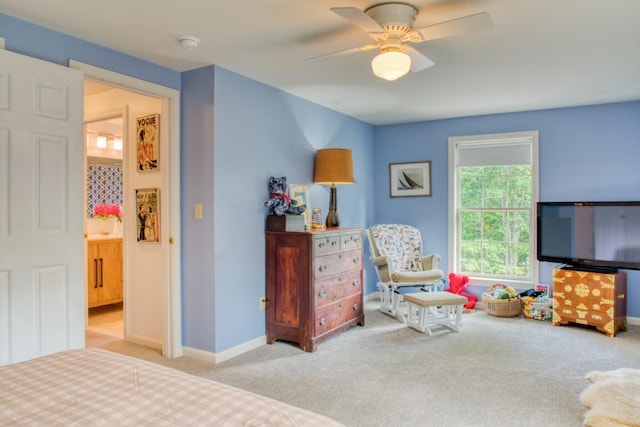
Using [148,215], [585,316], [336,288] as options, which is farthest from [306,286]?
[585,316]

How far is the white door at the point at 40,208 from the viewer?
2.25m

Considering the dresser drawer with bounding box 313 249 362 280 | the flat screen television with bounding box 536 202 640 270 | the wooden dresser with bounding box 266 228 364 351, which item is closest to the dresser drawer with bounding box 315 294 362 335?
the wooden dresser with bounding box 266 228 364 351

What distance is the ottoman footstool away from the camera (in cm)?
398

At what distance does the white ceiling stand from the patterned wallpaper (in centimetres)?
282

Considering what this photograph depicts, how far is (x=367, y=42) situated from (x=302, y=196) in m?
1.79

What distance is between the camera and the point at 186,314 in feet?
11.2

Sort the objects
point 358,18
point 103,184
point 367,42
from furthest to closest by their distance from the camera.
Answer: point 103,184 < point 367,42 < point 358,18

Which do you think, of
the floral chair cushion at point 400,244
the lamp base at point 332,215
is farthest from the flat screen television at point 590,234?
the lamp base at point 332,215

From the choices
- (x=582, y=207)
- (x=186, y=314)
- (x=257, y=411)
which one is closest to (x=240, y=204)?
(x=186, y=314)

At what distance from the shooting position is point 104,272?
16.2ft

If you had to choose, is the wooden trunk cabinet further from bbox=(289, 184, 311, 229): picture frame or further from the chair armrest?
the chair armrest

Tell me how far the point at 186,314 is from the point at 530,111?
4208mm

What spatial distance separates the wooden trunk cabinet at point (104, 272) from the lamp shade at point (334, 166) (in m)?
2.68

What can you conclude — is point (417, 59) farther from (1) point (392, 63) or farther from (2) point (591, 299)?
(2) point (591, 299)
